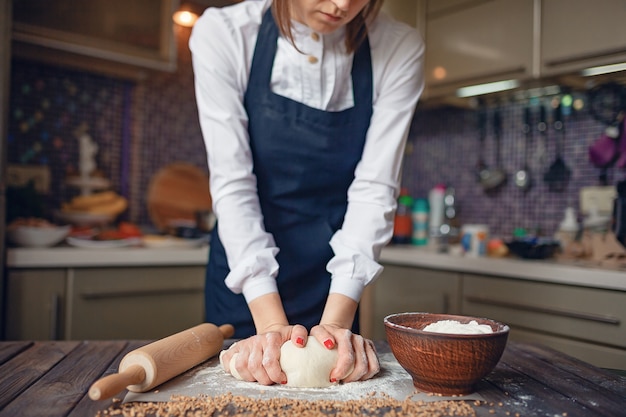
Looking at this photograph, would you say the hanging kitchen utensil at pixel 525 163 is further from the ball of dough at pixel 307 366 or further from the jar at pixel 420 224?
the ball of dough at pixel 307 366

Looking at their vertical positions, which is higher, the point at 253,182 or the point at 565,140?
the point at 565,140

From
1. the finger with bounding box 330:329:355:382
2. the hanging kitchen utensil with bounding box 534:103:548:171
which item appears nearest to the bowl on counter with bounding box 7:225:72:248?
the finger with bounding box 330:329:355:382

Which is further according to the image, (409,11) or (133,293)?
(409,11)

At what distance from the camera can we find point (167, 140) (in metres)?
2.52

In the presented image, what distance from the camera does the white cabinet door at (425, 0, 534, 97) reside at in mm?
2047

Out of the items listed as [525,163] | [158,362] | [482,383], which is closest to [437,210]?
[525,163]

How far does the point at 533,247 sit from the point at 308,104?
42.6 inches

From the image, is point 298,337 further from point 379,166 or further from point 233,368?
point 379,166

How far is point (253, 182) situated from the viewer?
1.06m

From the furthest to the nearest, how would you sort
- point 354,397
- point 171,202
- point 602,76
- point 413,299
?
point 171,202 → point 413,299 → point 602,76 → point 354,397

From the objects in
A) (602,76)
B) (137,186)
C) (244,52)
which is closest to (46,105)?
(137,186)

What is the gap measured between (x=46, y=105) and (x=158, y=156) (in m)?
0.49

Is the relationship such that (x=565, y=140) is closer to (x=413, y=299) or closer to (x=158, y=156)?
(x=413, y=299)

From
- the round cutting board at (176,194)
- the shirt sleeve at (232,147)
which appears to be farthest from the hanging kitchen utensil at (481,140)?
the shirt sleeve at (232,147)
